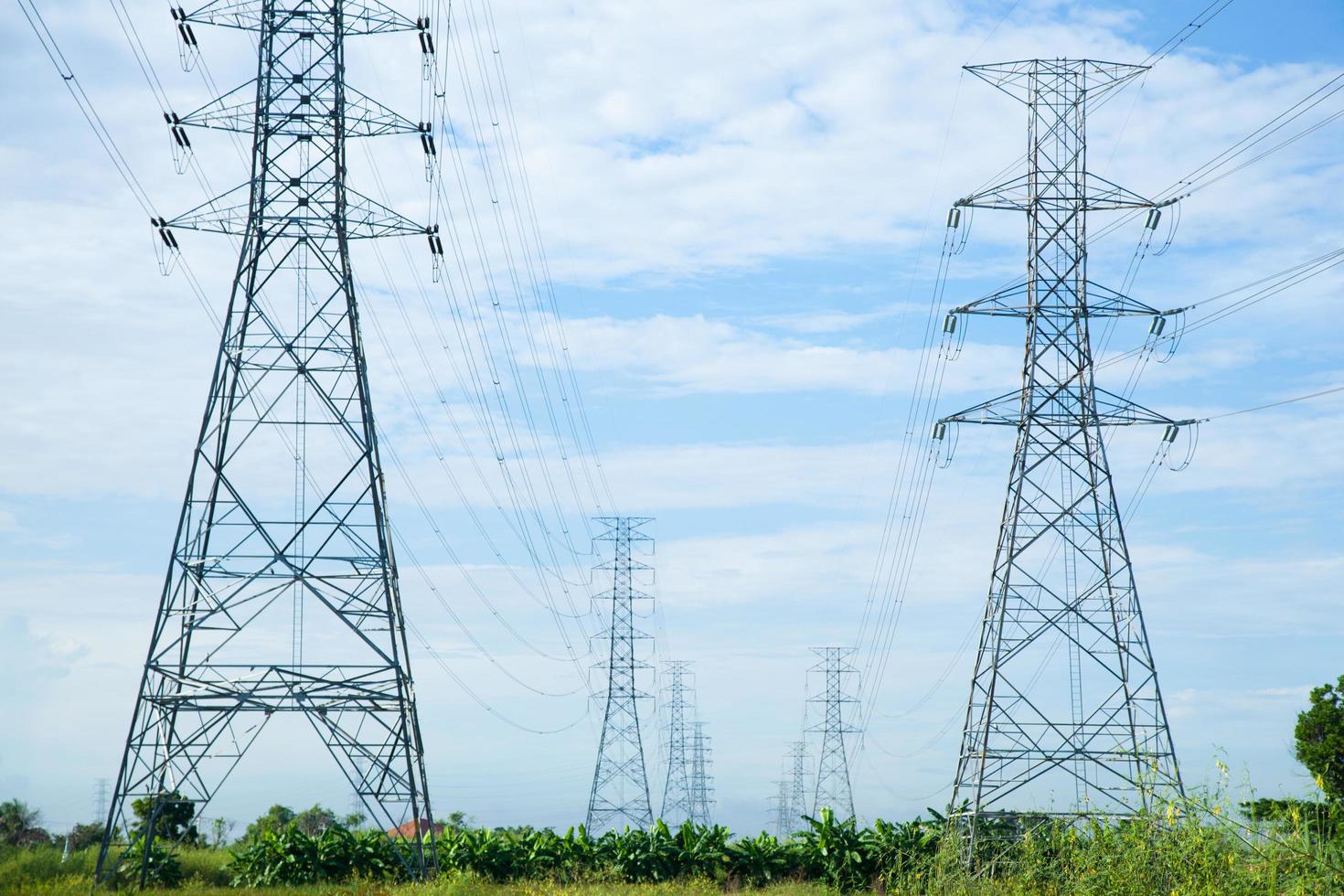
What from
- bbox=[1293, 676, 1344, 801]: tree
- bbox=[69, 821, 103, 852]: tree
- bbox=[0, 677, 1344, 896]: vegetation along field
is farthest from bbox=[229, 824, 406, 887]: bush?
bbox=[1293, 676, 1344, 801]: tree

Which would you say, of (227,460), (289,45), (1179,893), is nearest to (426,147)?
(289,45)

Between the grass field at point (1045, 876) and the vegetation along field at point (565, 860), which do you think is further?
the vegetation along field at point (565, 860)

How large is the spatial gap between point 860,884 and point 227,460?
1382 cm

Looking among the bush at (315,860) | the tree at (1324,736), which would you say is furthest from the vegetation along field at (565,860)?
the tree at (1324,736)

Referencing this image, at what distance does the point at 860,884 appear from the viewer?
24328mm

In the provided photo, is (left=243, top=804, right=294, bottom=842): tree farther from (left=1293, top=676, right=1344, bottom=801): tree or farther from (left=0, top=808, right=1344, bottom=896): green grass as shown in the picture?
(left=1293, top=676, right=1344, bottom=801): tree

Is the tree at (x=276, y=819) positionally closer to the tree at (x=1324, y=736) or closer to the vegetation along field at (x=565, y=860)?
the vegetation along field at (x=565, y=860)

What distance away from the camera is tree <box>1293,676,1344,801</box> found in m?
36.7

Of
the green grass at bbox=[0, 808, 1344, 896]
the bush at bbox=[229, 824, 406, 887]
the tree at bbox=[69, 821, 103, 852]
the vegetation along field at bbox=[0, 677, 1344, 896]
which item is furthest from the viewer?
the tree at bbox=[69, 821, 103, 852]

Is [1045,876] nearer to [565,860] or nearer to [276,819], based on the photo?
[565,860]

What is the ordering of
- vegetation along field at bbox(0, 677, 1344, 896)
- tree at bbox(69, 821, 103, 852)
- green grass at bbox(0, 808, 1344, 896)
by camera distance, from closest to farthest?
green grass at bbox(0, 808, 1344, 896), vegetation along field at bbox(0, 677, 1344, 896), tree at bbox(69, 821, 103, 852)

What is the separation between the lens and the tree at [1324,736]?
36.7m

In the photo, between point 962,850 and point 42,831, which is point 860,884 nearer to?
point 962,850

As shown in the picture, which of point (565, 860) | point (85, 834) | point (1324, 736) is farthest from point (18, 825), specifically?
point (1324, 736)
